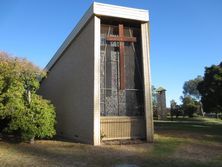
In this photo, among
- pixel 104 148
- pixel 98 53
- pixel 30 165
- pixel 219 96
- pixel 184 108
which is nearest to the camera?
pixel 30 165

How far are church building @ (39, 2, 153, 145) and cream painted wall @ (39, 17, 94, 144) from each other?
43mm

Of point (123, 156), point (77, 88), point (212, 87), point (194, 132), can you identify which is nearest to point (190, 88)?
point (212, 87)

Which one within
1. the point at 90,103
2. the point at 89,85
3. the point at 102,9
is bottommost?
the point at 90,103

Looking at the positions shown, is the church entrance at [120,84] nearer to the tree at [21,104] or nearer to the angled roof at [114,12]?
the angled roof at [114,12]

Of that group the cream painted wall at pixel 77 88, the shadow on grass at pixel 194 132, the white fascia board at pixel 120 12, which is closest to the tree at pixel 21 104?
the cream painted wall at pixel 77 88

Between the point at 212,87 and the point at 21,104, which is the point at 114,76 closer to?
the point at 21,104

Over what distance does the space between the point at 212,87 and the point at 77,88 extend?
17.1 metres

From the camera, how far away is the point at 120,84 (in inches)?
513

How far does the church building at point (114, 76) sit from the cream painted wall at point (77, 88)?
43 millimetres

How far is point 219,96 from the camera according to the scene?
87.7 ft

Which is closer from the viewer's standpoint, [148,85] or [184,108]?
[148,85]

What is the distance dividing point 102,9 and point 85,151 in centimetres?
611

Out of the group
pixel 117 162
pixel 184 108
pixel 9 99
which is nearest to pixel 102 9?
pixel 9 99

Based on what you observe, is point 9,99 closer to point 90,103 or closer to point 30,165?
point 90,103
